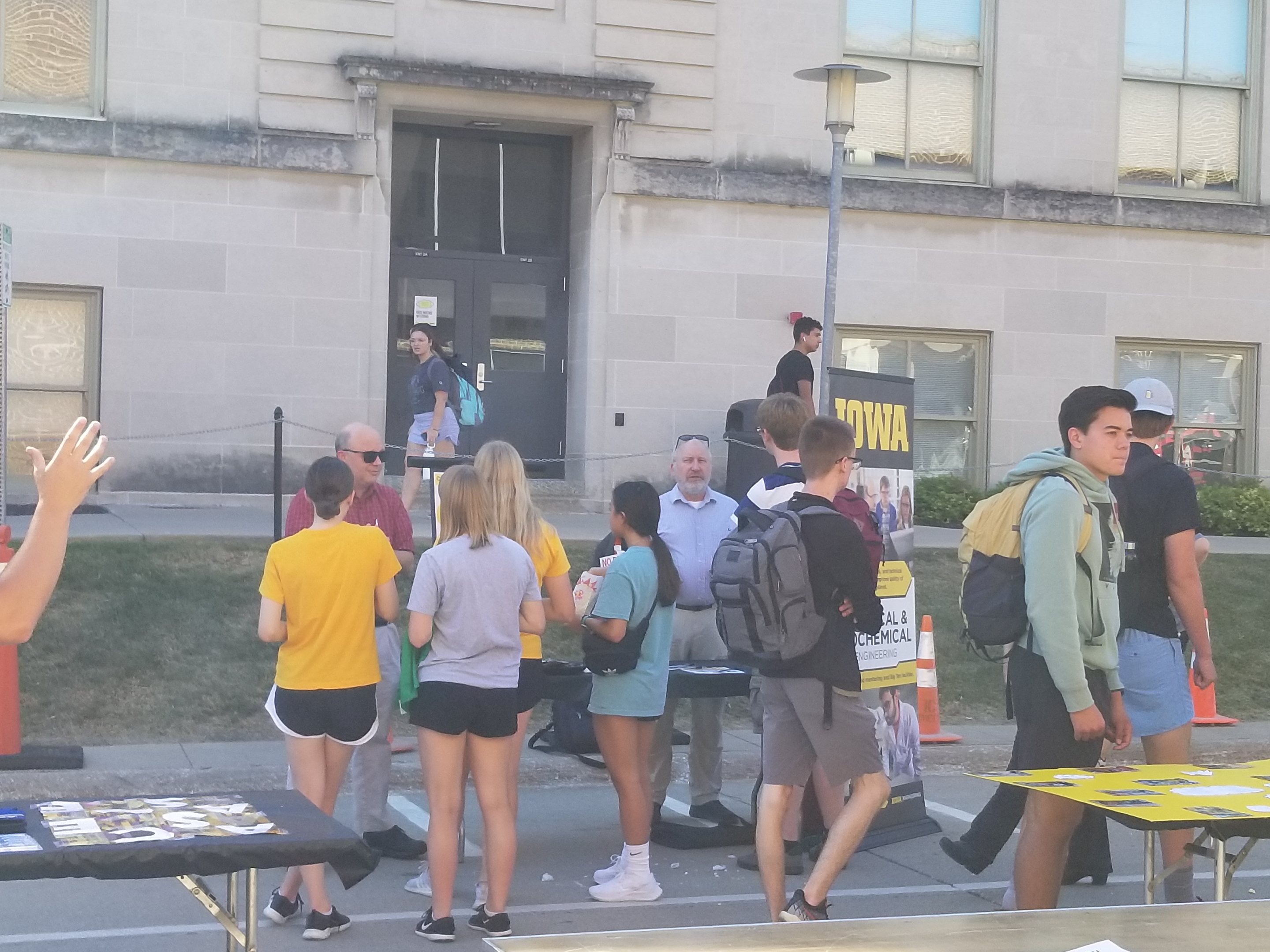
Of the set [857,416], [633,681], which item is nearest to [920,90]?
[857,416]

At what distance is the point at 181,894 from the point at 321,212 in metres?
10.4

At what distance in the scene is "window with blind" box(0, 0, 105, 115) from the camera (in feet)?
50.2

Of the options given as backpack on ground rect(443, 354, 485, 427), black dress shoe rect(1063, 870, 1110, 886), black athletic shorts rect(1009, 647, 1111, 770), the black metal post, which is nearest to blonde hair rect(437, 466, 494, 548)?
black athletic shorts rect(1009, 647, 1111, 770)

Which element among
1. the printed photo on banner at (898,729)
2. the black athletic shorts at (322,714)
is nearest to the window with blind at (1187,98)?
the printed photo on banner at (898,729)

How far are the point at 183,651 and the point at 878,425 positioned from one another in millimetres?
5109

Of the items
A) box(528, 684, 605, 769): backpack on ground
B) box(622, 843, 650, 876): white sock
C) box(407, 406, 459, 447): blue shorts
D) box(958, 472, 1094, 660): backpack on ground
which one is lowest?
box(622, 843, 650, 876): white sock

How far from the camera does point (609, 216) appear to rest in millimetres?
16625

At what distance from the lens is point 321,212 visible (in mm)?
15812

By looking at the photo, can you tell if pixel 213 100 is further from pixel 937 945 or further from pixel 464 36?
pixel 937 945

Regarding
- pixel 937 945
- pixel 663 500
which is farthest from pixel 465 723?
pixel 937 945

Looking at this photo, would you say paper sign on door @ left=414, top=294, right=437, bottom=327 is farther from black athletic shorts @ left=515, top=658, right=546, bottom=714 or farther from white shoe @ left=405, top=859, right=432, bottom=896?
black athletic shorts @ left=515, top=658, right=546, bottom=714

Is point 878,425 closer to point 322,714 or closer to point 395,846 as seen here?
point 395,846

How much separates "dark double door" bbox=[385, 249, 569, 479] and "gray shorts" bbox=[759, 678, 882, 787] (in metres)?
11.1

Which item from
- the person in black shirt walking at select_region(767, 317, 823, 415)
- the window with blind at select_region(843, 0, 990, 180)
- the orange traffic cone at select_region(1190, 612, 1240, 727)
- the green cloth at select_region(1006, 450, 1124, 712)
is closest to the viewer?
the green cloth at select_region(1006, 450, 1124, 712)
